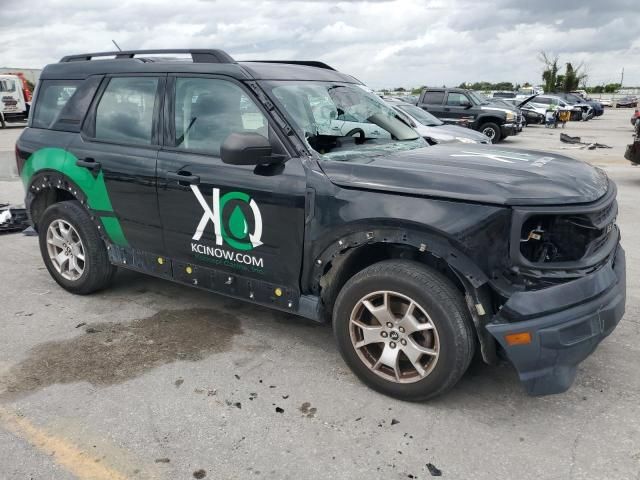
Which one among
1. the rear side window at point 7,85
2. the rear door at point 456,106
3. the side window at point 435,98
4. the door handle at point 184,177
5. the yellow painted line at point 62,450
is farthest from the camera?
the rear side window at point 7,85

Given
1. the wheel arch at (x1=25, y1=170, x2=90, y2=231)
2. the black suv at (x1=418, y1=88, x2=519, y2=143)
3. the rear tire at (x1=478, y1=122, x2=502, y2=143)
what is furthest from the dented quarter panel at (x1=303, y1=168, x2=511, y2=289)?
the rear tire at (x1=478, y1=122, x2=502, y2=143)

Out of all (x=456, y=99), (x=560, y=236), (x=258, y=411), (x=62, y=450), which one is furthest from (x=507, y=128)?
(x=62, y=450)

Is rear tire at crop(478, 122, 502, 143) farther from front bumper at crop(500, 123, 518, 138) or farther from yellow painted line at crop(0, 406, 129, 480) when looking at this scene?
yellow painted line at crop(0, 406, 129, 480)

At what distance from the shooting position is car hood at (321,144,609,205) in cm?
276

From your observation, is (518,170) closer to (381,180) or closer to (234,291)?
(381,180)

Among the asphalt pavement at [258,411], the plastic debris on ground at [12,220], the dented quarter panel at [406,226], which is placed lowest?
the asphalt pavement at [258,411]

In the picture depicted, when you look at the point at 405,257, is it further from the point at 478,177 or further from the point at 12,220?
the point at 12,220

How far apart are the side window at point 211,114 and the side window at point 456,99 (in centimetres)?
1607

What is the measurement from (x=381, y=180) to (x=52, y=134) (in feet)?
10.1

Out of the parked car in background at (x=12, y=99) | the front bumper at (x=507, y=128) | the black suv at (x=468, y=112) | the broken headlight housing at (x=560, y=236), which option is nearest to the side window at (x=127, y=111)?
the broken headlight housing at (x=560, y=236)

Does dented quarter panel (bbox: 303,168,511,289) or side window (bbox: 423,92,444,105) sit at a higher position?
side window (bbox: 423,92,444,105)

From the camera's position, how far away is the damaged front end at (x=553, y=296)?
270 cm

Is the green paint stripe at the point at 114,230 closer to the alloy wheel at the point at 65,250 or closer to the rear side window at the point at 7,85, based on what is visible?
the alloy wheel at the point at 65,250

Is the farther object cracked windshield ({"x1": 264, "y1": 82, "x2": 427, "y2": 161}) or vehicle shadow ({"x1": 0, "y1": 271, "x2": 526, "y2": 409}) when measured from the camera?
cracked windshield ({"x1": 264, "y1": 82, "x2": 427, "y2": 161})
